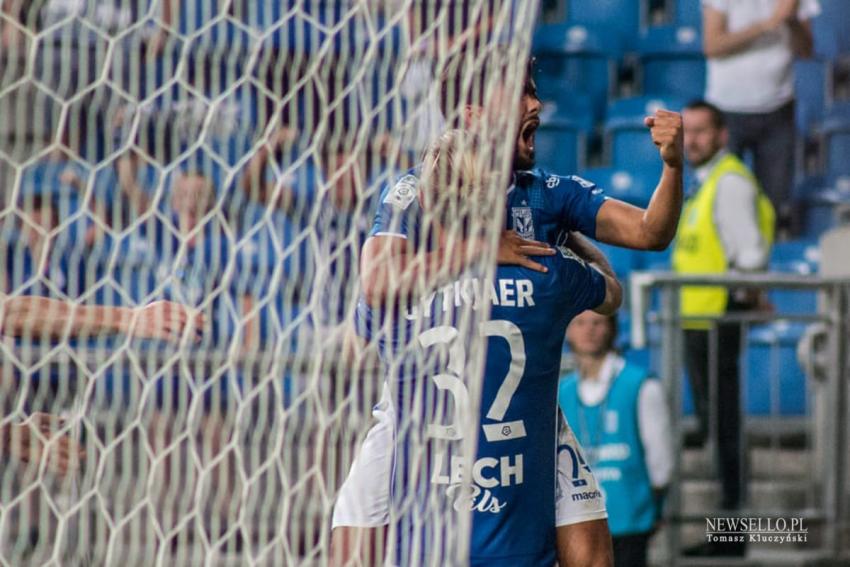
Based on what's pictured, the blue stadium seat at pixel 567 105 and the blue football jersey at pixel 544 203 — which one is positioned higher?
the blue stadium seat at pixel 567 105

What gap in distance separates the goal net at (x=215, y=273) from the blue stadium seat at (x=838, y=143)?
3298 millimetres

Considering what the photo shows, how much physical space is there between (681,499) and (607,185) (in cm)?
224

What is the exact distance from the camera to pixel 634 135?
24.7 feet

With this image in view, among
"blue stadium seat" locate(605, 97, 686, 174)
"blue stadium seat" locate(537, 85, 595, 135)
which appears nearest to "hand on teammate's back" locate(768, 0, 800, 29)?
"blue stadium seat" locate(605, 97, 686, 174)

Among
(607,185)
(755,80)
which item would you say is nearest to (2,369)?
(607,185)

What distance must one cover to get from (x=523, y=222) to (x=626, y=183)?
391cm

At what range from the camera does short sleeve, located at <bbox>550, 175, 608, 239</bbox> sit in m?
3.34

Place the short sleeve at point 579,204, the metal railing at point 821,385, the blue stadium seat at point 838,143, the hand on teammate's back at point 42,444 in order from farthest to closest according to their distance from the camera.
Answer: the blue stadium seat at point 838,143 < the metal railing at point 821,385 < the short sleeve at point 579,204 < the hand on teammate's back at point 42,444

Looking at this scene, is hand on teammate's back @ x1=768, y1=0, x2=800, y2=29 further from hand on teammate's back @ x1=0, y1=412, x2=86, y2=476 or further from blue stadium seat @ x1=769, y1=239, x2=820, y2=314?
hand on teammate's back @ x1=0, y1=412, x2=86, y2=476

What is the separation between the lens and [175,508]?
4.38 meters

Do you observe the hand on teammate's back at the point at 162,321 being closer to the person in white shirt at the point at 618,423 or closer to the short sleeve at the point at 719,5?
the person in white shirt at the point at 618,423

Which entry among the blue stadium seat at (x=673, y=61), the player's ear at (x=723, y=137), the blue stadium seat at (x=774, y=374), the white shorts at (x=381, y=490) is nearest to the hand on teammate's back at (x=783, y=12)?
the blue stadium seat at (x=673, y=61)

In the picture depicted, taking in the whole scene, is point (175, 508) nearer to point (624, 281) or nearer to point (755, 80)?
point (624, 281)

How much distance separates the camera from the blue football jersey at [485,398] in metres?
3.17
